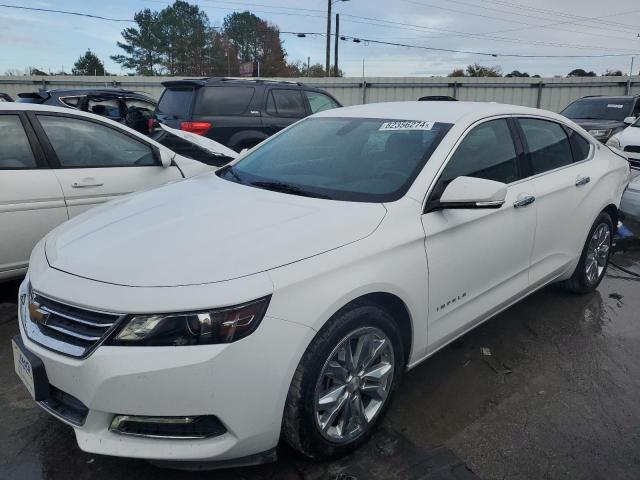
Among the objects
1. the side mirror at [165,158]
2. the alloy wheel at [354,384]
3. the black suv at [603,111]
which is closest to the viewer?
the alloy wheel at [354,384]

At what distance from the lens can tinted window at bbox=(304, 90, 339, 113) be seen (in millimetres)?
9023

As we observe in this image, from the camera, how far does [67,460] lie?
7.97 ft

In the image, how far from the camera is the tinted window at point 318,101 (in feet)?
29.6

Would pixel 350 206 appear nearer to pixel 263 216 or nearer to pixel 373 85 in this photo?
pixel 263 216

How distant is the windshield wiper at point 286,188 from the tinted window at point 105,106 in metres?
7.55

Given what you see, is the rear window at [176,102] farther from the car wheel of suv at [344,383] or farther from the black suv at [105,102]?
the car wheel of suv at [344,383]

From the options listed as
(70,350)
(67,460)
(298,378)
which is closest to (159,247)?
(70,350)

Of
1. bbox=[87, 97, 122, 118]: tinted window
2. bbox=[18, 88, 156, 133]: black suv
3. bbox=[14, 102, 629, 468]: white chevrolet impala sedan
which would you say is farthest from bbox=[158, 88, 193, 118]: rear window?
bbox=[14, 102, 629, 468]: white chevrolet impala sedan

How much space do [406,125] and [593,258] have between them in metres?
2.36

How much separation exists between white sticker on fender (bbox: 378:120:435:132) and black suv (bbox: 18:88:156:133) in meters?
6.17

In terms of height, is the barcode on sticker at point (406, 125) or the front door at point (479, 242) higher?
the barcode on sticker at point (406, 125)

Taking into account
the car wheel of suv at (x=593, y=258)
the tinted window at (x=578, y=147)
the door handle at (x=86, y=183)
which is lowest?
the car wheel of suv at (x=593, y=258)

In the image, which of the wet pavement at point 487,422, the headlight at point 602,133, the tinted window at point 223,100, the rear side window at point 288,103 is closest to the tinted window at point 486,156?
the wet pavement at point 487,422

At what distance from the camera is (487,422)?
2779 millimetres
